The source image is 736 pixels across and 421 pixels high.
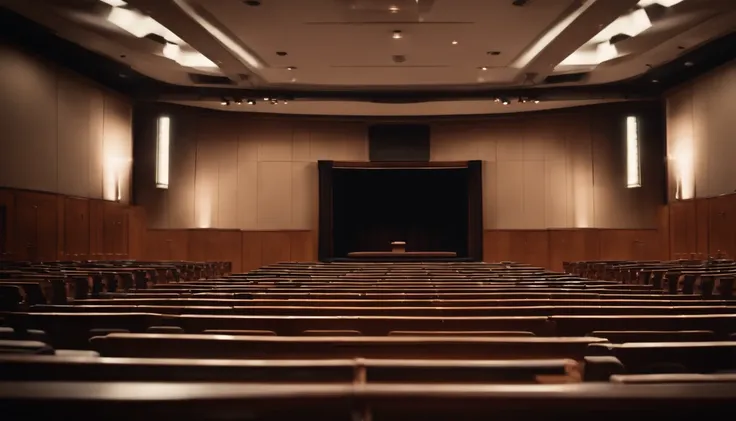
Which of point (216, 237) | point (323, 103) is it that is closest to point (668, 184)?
point (323, 103)

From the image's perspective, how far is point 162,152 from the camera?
48.5 ft

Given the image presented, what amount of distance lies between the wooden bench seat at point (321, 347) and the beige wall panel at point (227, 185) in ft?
45.6

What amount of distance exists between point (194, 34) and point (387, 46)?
352 cm

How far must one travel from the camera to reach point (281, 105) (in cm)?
1547

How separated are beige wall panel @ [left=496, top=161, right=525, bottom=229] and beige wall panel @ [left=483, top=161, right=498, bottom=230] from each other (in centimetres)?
6

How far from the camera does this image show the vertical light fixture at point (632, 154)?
14.6 m

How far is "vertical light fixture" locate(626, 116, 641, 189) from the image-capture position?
14.6 metres

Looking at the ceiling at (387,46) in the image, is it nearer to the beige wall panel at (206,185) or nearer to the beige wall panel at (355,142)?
the beige wall panel at (355,142)

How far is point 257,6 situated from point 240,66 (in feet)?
10.4

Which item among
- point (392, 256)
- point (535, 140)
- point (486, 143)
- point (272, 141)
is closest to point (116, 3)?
point (272, 141)

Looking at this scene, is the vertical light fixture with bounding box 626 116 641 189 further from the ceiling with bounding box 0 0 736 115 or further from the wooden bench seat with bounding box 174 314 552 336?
the wooden bench seat with bounding box 174 314 552 336

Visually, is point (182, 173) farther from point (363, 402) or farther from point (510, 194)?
point (363, 402)

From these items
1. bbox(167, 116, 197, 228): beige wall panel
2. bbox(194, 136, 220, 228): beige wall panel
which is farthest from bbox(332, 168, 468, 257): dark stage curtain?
bbox(167, 116, 197, 228): beige wall panel

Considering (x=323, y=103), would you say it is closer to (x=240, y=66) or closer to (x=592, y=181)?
(x=240, y=66)
